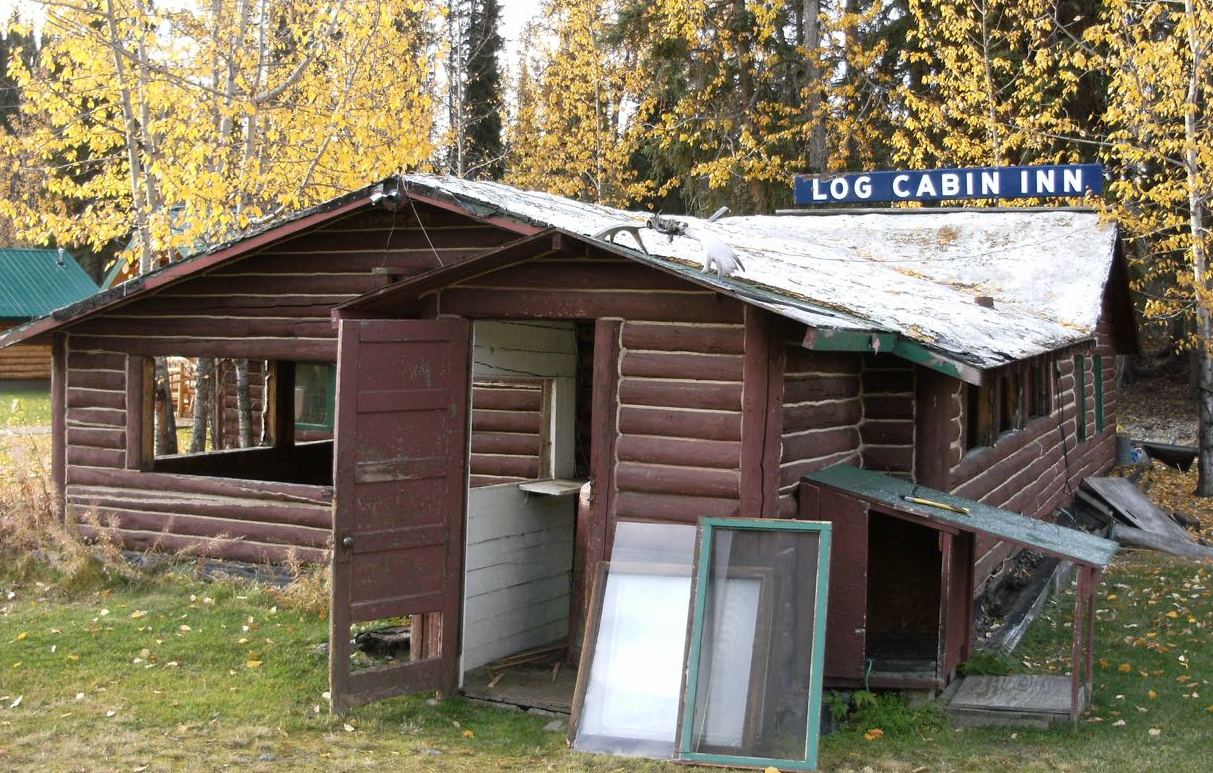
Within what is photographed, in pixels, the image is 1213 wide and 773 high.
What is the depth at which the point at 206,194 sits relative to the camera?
Answer: 14180 millimetres

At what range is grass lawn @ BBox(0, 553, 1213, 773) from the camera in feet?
23.5

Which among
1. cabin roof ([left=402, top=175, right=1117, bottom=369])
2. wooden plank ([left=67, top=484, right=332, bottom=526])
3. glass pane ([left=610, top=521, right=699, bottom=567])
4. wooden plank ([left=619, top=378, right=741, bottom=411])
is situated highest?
cabin roof ([left=402, top=175, right=1117, bottom=369])

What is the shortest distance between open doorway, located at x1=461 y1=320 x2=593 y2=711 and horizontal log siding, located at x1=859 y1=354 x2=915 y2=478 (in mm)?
2328

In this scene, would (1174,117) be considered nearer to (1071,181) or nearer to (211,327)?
(1071,181)

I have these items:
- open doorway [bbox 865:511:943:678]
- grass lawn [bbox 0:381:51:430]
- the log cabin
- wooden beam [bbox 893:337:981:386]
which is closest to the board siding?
open doorway [bbox 865:511:943:678]

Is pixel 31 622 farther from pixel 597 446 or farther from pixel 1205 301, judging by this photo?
pixel 1205 301

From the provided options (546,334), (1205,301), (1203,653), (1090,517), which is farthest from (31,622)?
(1205,301)

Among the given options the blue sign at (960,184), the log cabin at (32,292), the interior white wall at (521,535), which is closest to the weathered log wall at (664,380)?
the interior white wall at (521,535)

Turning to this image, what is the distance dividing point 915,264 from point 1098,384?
530 cm

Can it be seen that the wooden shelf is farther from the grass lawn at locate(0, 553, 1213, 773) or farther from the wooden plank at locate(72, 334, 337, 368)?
the wooden plank at locate(72, 334, 337, 368)

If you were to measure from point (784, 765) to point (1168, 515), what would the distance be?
11.6 m

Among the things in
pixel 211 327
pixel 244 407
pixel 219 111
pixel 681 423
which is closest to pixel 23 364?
pixel 244 407

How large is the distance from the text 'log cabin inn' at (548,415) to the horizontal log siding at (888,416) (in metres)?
0.02

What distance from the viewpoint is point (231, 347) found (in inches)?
459
